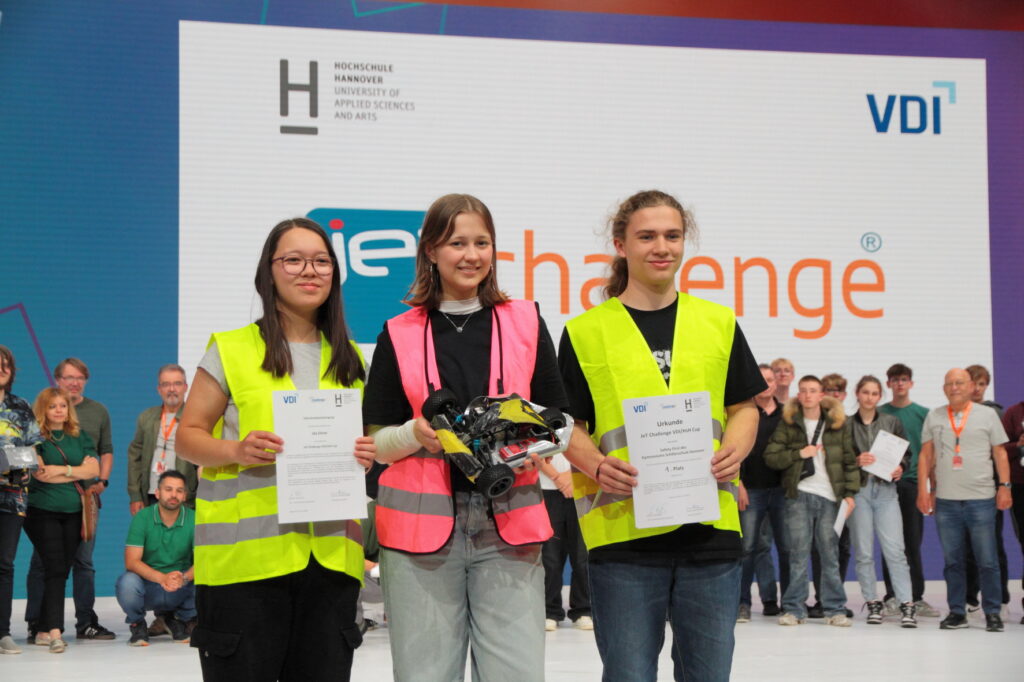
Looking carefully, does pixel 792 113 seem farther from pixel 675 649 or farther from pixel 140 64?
pixel 675 649

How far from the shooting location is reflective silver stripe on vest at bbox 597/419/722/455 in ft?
7.68

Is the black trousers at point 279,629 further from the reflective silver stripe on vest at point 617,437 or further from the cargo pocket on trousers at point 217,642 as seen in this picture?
the reflective silver stripe on vest at point 617,437

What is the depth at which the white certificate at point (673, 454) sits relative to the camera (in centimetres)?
Result: 224

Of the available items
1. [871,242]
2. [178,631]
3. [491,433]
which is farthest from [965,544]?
[491,433]

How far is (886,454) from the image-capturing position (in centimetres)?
657

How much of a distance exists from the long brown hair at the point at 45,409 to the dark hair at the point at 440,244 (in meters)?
4.13

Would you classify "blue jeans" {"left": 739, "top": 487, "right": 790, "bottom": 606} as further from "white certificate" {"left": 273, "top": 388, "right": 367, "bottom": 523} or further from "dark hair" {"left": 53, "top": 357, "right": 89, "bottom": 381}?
"white certificate" {"left": 273, "top": 388, "right": 367, "bottom": 523}

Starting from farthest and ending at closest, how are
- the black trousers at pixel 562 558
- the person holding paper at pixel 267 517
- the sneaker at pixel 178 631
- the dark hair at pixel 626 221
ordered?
1. the black trousers at pixel 562 558
2. the sneaker at pixel 178 631
3. the dark hair at pixel 626 221
4. the person holding paper at pixel 267 517

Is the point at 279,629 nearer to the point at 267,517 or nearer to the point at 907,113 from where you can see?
the point at 267,517

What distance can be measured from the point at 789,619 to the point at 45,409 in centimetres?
442

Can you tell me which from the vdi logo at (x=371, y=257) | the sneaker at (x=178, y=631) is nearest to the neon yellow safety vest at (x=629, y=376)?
the sneaker at (x=178, y=631)

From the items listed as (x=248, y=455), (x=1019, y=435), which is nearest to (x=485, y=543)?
(x=248, y=455)

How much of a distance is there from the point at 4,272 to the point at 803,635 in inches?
222

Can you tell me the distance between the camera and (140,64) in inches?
291
